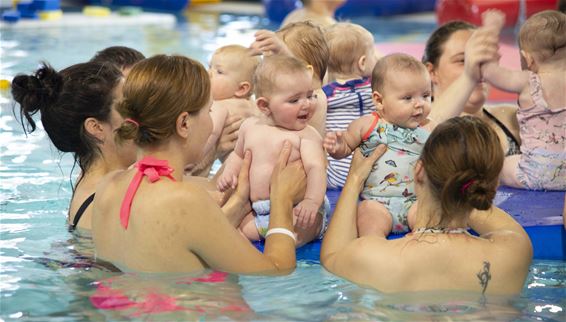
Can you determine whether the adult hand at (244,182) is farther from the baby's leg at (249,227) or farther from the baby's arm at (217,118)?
the baby's arm at (217,118)

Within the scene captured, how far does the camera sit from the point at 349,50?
15.5 feet

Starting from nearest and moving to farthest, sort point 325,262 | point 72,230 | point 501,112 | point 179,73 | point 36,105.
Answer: point 179,73, point 325,262, point 36,105, point 72,230, point 501,112

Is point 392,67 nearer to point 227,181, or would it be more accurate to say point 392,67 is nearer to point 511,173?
point 227,181

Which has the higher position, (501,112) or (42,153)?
(501,112)

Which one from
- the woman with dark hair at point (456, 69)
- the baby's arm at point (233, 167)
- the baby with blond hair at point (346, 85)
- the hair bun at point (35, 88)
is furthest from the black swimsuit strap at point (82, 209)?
the woman with dark hair at point (456, 69)

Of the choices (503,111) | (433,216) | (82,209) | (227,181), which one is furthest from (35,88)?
(503,111)

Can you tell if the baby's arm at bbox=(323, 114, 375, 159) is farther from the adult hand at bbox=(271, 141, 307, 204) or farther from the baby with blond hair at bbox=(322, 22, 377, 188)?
the baby with blond hair at bbox=(322, 22, 377, 188)

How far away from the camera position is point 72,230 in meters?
4.24

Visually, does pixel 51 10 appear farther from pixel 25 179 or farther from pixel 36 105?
pixel 36 105

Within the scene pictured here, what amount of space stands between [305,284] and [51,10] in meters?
9.77

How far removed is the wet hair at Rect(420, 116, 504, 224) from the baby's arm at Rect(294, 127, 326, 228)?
760 millimetres

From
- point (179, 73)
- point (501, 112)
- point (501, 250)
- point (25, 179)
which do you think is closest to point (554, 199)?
point (501, 112)

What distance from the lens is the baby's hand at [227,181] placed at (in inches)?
156

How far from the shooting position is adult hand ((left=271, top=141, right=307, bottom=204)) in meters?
3.76
